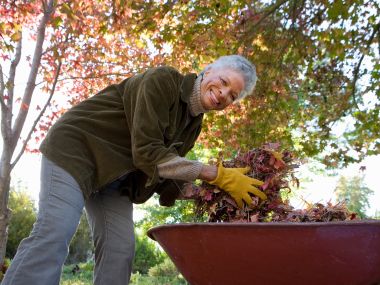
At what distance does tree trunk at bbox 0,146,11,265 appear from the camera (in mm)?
4766

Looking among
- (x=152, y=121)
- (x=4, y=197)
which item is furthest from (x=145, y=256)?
(x=152, y=121)

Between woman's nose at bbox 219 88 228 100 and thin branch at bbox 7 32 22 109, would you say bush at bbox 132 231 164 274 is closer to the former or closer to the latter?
thin branch at bbox 7 32 22 109

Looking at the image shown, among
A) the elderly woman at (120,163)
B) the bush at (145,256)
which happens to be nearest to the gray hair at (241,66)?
the elderly woman at (120,163)

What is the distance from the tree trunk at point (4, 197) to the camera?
477 cm

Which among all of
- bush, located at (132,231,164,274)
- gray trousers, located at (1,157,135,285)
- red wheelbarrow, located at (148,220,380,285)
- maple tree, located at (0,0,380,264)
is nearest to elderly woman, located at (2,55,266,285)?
gray trousers, located at (1,157,135,285)

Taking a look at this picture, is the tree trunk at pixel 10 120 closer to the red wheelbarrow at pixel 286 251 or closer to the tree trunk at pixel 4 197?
the tree trunk at pixel 4 197

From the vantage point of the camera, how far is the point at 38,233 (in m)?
1.83

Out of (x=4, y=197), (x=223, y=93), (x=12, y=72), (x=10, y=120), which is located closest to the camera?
(x=223, y=93)

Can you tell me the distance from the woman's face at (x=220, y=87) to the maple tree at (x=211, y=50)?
240cm

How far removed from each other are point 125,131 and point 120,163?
161 millimetres

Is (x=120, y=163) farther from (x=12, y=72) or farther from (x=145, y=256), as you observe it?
(x=145, y=256)

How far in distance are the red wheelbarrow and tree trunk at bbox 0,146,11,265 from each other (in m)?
3.60

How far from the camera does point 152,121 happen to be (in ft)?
6.33

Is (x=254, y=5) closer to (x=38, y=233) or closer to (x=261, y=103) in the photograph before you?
(x=261, y=103)
